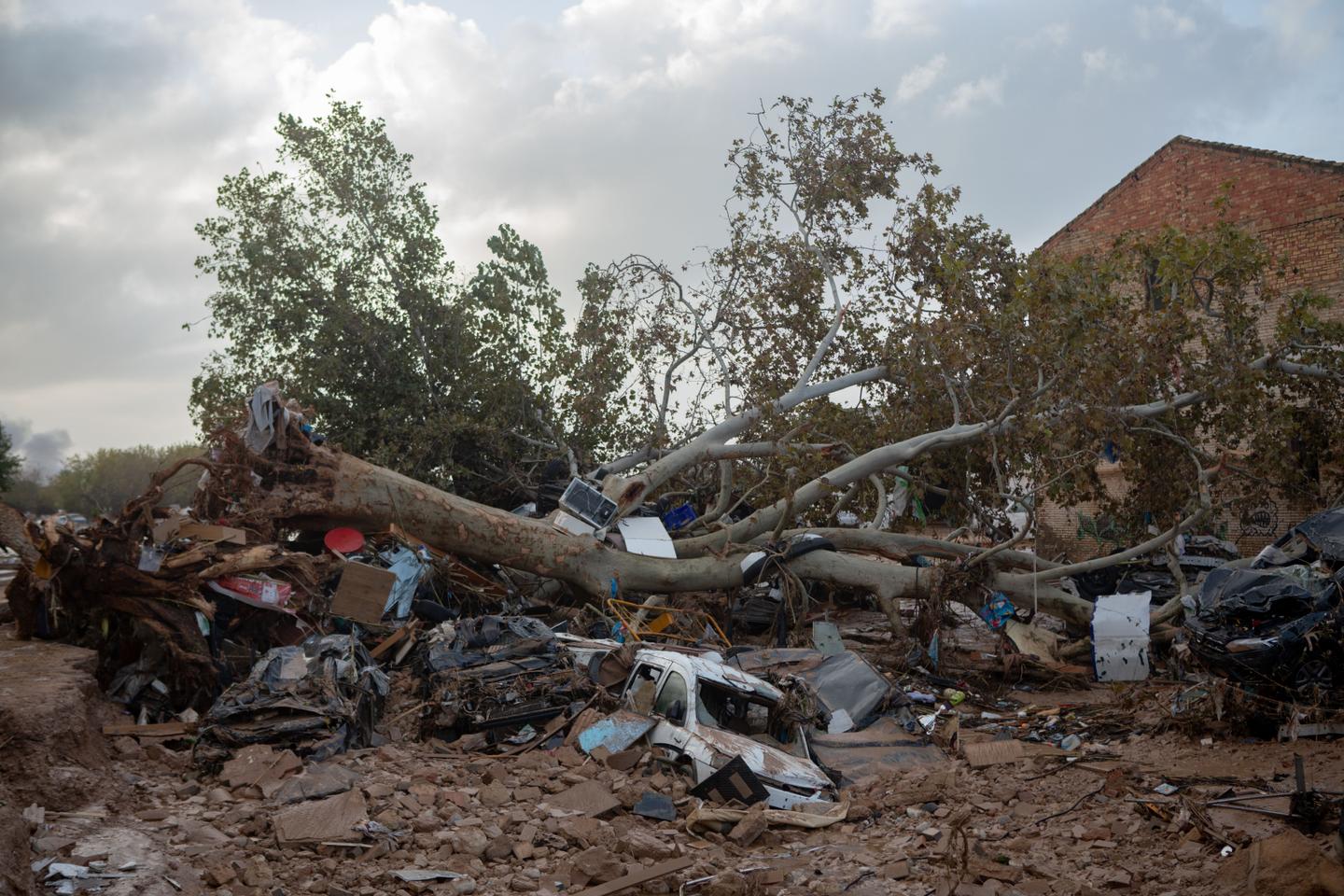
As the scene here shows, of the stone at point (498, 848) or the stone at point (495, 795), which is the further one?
the stone at point (495, 795)

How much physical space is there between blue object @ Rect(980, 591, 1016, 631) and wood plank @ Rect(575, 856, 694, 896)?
869 centimetres

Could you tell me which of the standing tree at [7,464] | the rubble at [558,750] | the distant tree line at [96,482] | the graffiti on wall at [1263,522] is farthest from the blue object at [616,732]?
the distant tree line at [96,482]

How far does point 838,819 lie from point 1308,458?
13916 mm

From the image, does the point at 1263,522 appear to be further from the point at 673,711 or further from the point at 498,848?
the point at 498,848

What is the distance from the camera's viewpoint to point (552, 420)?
18172 millimetres

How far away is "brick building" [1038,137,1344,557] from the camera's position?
20.2 meters

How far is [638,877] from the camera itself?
6.23 m

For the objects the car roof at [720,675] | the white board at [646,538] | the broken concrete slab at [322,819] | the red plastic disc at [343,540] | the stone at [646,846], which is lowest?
the stone at [646,846]

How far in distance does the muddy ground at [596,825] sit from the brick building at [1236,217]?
11940 mm

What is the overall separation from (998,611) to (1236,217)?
12.6 m

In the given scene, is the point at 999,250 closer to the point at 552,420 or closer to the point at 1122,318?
the point at 1122,318

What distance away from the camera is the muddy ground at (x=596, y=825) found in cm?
602

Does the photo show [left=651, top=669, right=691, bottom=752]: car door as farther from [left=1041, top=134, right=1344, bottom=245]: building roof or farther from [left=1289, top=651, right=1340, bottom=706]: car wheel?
[left=1041, top=134, right=1344, bottom=245]: building roof

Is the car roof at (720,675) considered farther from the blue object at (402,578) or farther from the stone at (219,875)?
the blue object at (402,578)
